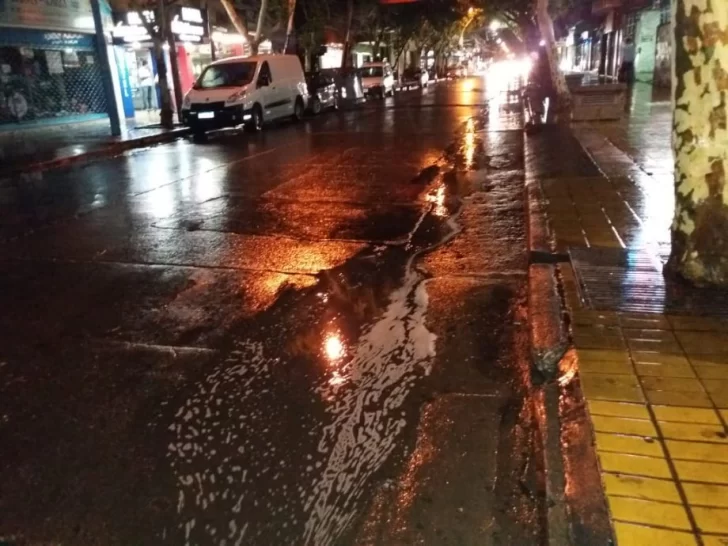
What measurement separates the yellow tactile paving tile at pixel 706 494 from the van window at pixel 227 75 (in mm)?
19366

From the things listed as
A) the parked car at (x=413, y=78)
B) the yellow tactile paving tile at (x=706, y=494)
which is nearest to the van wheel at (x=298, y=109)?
the yellow tactile paving tile at (x=706, y=494)

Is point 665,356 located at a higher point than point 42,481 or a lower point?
higher

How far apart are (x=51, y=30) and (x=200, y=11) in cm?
591

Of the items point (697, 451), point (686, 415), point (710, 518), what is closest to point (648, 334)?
point (686, 415)

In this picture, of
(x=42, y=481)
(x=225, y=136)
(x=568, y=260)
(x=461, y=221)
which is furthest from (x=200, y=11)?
(x=42, y=481)

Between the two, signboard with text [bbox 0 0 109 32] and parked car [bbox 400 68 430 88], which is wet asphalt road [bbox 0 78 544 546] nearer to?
signboard with text [bbox 0 0 109 32]

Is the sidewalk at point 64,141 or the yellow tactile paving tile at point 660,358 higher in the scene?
the sidewalk at point 64,141

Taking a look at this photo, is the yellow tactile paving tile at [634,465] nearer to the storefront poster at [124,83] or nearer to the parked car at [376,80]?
the storefront poster at [124,83]

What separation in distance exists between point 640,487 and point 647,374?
1.06 meters

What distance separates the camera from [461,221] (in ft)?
26.9

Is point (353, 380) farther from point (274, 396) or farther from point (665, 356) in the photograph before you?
point (665, 356)

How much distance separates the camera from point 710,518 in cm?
253

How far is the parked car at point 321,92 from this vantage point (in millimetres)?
26219

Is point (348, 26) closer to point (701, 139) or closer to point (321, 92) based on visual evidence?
point (321, 92)
